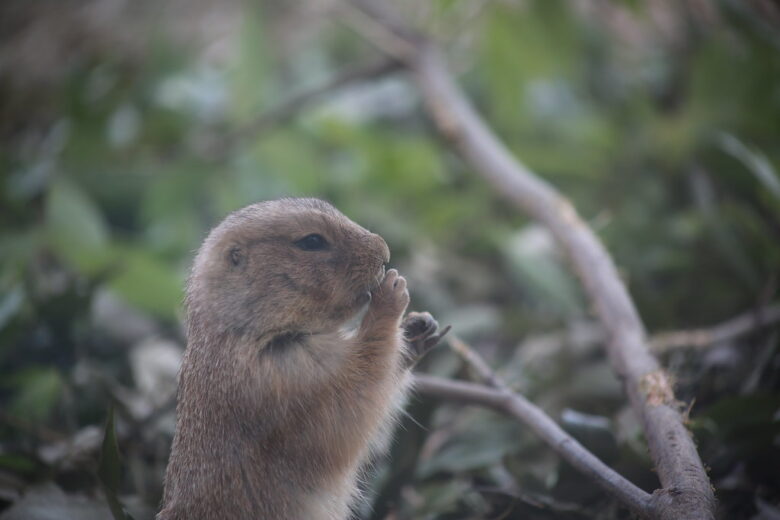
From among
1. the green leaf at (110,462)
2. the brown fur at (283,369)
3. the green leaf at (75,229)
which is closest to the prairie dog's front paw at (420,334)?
the brown fur at (283,369)

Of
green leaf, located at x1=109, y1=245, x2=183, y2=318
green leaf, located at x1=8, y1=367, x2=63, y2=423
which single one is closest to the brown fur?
green leaf, located at x1=8, y1=367, x2=63, y2=423

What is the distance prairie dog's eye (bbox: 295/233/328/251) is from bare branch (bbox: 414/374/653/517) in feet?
1.46

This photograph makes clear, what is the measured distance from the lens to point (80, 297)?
2623 mm

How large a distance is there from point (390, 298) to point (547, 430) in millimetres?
498

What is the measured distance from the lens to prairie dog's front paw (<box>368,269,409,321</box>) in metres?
1.83

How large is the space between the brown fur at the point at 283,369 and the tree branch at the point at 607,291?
23.6 inches

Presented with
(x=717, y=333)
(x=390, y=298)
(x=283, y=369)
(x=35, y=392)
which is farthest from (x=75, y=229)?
(x=717, y=333)

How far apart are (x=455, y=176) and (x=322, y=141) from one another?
841mm

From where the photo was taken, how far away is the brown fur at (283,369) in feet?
5.71

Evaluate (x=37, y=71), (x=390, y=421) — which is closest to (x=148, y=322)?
(x=390, y=421)

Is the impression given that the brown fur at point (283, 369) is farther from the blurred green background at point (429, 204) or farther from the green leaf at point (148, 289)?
the green leaf at point (148, 289)

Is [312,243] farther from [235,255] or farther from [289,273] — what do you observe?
[235,255]

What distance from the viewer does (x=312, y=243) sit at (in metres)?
1.93

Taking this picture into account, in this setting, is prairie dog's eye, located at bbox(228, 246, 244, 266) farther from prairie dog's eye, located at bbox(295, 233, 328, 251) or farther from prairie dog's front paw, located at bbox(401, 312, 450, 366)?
prairie dog's front paw, located at bbox(401, 312, 450, 366)
